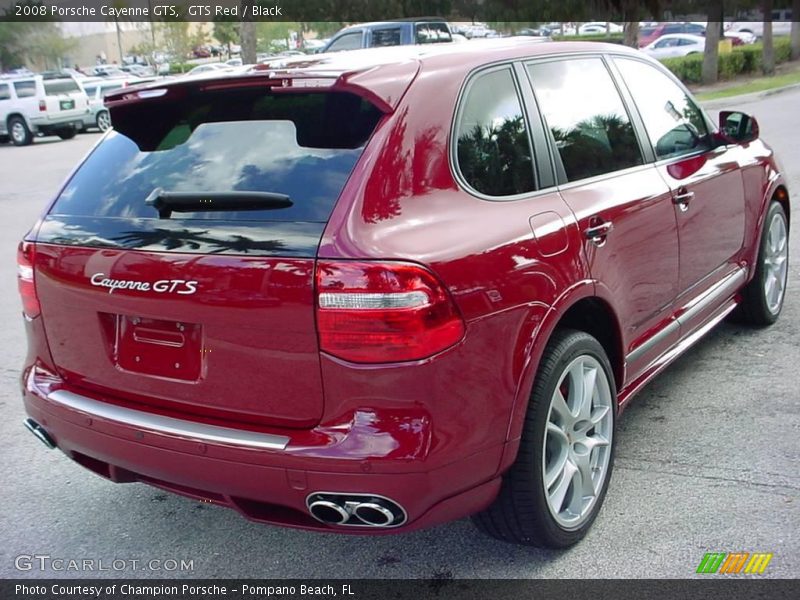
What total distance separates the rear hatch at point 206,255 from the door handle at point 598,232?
3.18 ft

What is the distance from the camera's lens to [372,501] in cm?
266

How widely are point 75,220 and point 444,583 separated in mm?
1832

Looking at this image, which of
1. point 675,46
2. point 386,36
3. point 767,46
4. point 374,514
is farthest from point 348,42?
point 675,46

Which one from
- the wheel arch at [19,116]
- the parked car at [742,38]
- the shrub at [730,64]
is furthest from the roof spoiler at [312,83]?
the parked car at [742,38]

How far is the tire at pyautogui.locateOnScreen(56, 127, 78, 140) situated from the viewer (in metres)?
27.3

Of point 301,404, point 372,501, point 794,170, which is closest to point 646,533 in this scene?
point 372,501

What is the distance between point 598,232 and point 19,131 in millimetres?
26652

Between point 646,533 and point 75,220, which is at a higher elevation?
point 75,220

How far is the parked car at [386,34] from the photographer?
1808 centimetres

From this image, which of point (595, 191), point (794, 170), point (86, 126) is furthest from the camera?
point (86, 126)

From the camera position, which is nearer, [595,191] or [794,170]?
[595,191]

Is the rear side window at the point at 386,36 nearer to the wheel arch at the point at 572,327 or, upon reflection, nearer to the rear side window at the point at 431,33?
the rear side window at the point at 431,33

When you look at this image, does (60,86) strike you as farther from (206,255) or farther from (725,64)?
(206,255)

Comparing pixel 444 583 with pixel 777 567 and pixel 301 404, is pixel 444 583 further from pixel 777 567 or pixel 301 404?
pixel 777 567
